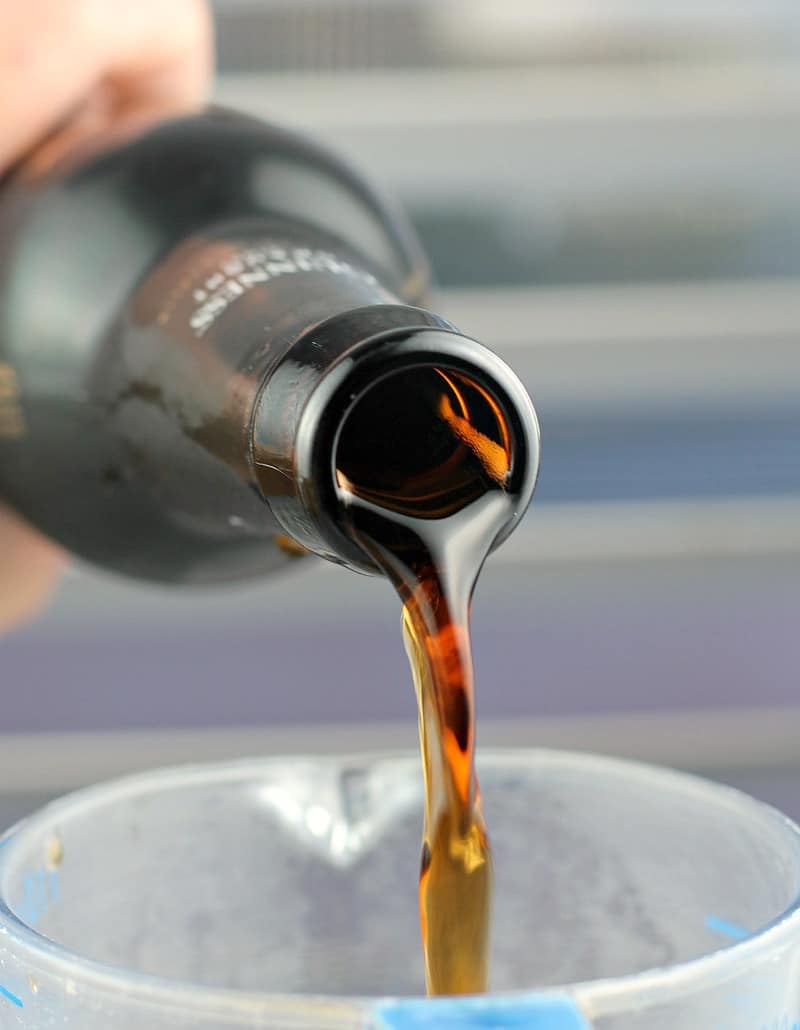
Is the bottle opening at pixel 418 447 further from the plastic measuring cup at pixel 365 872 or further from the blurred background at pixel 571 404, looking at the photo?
the blurred background at pixel 571 404

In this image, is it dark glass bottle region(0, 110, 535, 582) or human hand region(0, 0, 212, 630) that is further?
human hand region(0, 0, 212, 630)

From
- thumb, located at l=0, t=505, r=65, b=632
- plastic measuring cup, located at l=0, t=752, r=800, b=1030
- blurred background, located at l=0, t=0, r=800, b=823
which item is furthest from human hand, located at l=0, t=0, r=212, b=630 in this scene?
blurred background, located at l=0, t=0, r=800, b=823

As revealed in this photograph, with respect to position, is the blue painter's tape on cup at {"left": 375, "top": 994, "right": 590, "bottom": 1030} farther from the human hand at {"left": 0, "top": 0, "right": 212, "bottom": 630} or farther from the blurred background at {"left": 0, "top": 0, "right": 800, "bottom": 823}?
the blurred background at {"left": 0, "top": 0, "right": 800, "bottom": 823}

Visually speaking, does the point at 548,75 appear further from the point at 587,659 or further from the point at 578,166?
the point at 587,659

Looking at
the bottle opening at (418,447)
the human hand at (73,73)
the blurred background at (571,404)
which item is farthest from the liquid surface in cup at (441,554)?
the blurred background at (571,404)

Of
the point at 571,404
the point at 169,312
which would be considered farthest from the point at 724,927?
the point at 571,404

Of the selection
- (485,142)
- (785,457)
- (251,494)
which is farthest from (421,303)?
(785,457)
